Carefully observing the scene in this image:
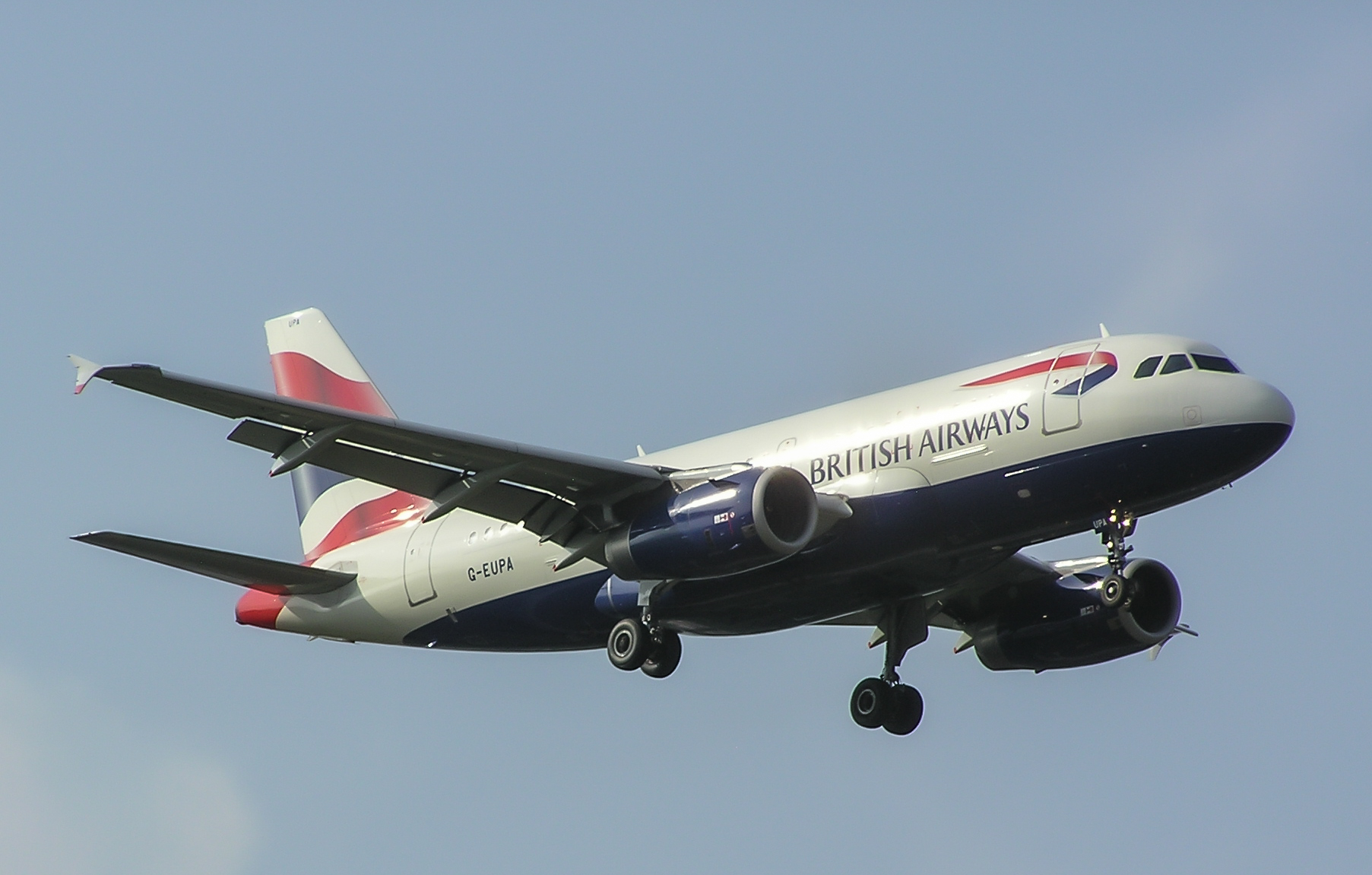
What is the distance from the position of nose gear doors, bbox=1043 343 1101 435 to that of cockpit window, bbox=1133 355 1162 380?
80cm

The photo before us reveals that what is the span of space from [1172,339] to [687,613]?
934cm

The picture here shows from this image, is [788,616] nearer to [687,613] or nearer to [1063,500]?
[687,613]

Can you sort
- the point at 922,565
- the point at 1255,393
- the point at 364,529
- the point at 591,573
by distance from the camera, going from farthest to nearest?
the point at 364,529 < the point at 591,573 < the point at 922,565 < the point at 1255,393

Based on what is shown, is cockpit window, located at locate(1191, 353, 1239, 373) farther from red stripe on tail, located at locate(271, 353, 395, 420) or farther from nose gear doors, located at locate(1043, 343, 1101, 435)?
red stripe on tail, located at locate(271, 353, 395, 420)

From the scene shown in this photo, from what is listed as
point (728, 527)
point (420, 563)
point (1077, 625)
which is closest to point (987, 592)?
point (1077, 625)

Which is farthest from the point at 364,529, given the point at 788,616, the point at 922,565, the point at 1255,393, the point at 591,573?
the point at 1255,393

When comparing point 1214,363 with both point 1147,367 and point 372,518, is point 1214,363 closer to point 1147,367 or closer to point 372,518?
point 1147,367

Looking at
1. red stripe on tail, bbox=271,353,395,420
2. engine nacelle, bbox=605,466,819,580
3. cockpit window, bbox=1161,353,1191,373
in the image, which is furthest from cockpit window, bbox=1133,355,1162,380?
red stripe on tail, bbox=271,353,395,420

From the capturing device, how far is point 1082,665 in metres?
36.2

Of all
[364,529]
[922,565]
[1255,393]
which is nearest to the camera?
[1255,393]

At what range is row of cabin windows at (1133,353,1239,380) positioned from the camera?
96.8 feet

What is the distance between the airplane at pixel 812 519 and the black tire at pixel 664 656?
4 centimetres

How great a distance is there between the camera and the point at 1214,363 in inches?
1171

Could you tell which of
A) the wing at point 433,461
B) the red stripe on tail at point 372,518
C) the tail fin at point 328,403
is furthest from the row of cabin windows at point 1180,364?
the red stripe on tail at point 372,518
